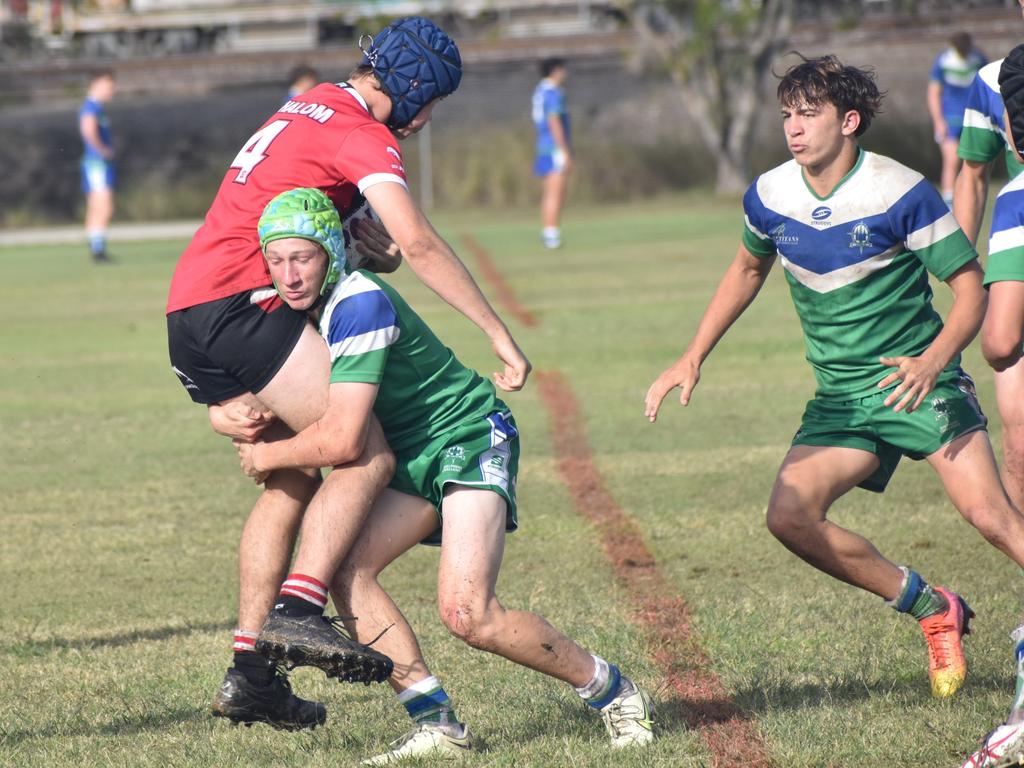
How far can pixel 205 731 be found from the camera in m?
4.18

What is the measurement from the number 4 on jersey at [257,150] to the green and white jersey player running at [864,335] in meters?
1.39

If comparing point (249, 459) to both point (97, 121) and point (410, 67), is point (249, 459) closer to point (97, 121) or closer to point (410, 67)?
point (410, 67)

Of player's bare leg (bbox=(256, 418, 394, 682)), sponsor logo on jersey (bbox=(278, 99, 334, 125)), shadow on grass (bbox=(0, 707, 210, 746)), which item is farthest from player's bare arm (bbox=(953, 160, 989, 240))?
shadow on grass (bbox=(0, 707, 210, 746))

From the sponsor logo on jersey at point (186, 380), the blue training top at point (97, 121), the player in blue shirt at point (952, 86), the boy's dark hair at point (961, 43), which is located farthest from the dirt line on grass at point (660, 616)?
the blue training top at point (97, 121)

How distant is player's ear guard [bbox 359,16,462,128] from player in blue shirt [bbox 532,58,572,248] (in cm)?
1429

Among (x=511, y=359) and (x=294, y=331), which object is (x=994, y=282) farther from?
(x=294, y=331)

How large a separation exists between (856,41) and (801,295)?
96.8 ft

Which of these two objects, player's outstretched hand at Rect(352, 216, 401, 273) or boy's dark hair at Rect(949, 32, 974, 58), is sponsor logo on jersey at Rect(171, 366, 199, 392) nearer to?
player's outstretched hand at Rect(352, 216, 401, 273)

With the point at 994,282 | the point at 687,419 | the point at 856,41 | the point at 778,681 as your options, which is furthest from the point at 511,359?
the point at 856,41

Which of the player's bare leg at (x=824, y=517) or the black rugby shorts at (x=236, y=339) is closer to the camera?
the black rugby shorts at (x=236, y=339)

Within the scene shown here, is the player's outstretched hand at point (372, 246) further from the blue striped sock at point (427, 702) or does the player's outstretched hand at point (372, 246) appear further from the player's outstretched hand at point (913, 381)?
the player's outstretched hand at point (913, 381)

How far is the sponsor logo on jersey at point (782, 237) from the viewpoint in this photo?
444 centimetres

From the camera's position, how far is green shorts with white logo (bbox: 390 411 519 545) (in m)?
3.75

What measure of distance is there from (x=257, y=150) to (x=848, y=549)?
2.04m
